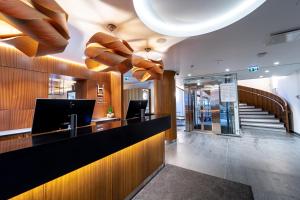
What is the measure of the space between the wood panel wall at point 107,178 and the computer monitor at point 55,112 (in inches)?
22.5

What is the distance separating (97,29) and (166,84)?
3695mm

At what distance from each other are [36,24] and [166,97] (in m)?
4.97

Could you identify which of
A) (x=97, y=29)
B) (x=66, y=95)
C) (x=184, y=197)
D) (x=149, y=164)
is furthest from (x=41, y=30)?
(x=66, y=95)

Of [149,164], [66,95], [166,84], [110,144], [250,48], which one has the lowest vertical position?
[149,164]

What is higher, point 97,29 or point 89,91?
point 97,29

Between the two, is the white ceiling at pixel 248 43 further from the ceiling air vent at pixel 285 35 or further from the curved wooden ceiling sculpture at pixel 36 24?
the curved wooden ceiling sculpture at pixel 36 24

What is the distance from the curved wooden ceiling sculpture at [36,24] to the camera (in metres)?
1.12

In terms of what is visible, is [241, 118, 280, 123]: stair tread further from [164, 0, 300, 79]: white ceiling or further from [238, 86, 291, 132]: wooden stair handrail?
[164, 0, 300, 79]: white ceiling

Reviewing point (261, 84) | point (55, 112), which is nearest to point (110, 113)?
point (55, 112)

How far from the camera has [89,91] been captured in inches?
206

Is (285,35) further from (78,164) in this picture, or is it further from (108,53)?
(78,164)

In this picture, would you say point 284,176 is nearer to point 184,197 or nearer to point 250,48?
point 184,197

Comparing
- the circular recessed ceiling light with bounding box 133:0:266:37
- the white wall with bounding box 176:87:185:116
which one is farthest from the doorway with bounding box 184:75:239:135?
the circular recessed ceiling light with bounding box 133:0:266:37

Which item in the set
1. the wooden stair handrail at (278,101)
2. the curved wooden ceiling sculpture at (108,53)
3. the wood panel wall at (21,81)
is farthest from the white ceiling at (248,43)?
→ the wooden stair handrail at (278,101)
